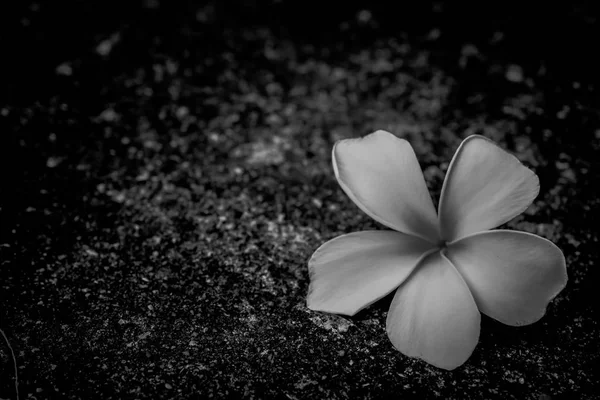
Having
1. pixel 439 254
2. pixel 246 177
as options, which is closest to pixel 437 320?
pixel 439 254

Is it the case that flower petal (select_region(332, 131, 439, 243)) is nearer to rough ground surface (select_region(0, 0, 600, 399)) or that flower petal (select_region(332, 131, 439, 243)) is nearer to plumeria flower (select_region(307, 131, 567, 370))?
plumeria flower (select_region(307, 131, 567, 370))

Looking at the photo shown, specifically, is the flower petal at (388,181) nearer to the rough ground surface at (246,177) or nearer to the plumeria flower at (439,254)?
the plumeria flower at (439,254)

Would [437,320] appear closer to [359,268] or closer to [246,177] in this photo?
[359,268]

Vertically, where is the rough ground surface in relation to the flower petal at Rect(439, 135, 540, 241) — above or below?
below

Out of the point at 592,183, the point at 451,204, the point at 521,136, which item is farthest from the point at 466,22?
the point at 451,204

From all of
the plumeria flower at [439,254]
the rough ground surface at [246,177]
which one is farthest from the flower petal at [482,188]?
the rough ground surface at [246,177]

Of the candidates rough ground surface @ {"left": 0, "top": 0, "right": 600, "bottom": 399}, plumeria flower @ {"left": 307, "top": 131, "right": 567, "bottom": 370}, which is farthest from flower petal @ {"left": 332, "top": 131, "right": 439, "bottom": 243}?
rough ground surface @ {"left": 0, "top": 0, "right": 600, "bottom": 399}

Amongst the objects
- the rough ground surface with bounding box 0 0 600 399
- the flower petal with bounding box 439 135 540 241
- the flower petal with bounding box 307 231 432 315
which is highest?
the flower petal with bounding box 439 135 540 241
